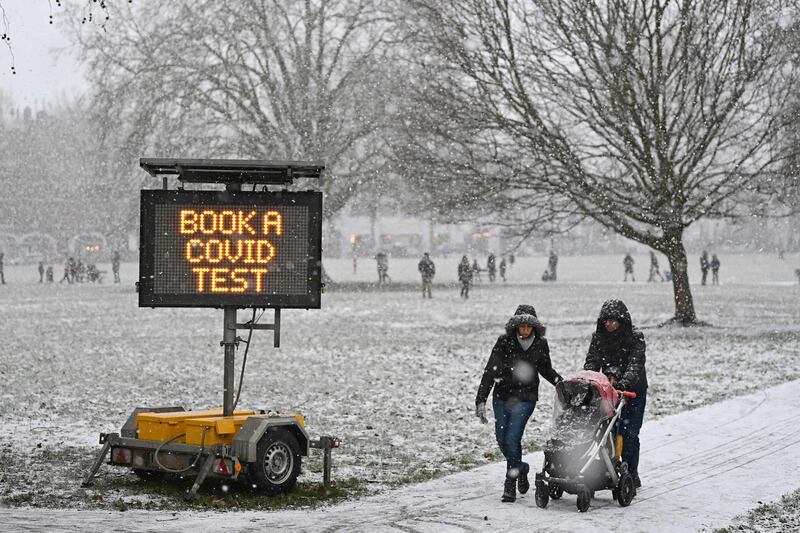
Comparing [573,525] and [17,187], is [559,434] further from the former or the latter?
[17,187]

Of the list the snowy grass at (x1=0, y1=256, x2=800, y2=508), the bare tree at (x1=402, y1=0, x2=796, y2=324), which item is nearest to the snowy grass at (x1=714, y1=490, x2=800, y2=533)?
the snowy grass at (x1=0, y1=256, x2=800, y2=508)

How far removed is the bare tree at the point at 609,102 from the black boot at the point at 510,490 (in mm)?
17716

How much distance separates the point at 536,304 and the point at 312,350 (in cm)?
1809

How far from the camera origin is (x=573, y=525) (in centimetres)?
785

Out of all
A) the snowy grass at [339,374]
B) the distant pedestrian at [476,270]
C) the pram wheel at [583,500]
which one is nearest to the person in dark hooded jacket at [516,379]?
the pram wheel at [583,500]

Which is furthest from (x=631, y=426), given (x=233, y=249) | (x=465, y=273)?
(x=465, y=273)

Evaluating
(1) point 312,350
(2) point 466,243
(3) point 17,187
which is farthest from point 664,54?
(2) point 466,243

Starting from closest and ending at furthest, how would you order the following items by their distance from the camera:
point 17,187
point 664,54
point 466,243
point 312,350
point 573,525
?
point 573,525 < point 312,350 < point 664,54 < point 17,187 < point 466,243

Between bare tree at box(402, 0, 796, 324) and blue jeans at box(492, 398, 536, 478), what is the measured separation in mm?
17463

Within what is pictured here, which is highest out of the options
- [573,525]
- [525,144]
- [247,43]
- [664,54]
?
[247,43]

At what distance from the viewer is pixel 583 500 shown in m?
8.23

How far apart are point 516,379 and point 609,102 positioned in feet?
63.2

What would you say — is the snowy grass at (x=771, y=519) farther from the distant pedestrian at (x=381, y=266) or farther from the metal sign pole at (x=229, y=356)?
the distant pedestrian at (x=381, y=266)

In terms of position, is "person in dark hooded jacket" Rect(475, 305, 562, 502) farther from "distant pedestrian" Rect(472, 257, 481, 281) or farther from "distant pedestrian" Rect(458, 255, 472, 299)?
"distant pedestrian" Rect(472, 257, 481, 281)
